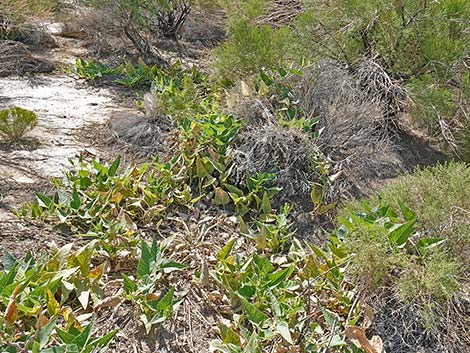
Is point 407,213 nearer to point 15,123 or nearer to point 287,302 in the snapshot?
point 287,302

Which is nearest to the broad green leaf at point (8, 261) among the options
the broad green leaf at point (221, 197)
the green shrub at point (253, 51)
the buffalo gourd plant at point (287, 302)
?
the buffalo gourd plant at point (287, 302)

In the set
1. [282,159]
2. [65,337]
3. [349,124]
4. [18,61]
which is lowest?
[18,61]

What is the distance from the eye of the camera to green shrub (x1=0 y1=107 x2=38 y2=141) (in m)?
3.45

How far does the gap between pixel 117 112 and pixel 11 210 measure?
1.71m

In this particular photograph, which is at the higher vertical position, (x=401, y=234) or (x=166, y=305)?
(x=401, y=234)

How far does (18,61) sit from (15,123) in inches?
77.2

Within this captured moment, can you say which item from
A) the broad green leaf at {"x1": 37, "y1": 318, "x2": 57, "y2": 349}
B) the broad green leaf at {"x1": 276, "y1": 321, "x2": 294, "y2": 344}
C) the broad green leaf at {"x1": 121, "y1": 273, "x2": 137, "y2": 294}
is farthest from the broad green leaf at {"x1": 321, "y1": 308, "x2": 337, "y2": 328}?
the broad green leaf at {"x1": 37, "y1": 318, "x2": 57, "y2": 349}

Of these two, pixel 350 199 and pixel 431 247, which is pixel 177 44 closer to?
pixel 350 199

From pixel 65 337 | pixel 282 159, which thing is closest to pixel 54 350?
pixel 65 337

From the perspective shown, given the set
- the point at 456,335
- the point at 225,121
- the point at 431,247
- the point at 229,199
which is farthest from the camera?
the point at 225,121

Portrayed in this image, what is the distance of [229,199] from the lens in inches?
129

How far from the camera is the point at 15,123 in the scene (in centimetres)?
346

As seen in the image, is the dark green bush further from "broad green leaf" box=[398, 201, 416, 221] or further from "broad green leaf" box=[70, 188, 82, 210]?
"broad green leaf" box=[70, 188, 82, 210]

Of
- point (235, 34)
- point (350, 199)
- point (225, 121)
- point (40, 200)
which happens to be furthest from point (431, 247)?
point (235, 34)
